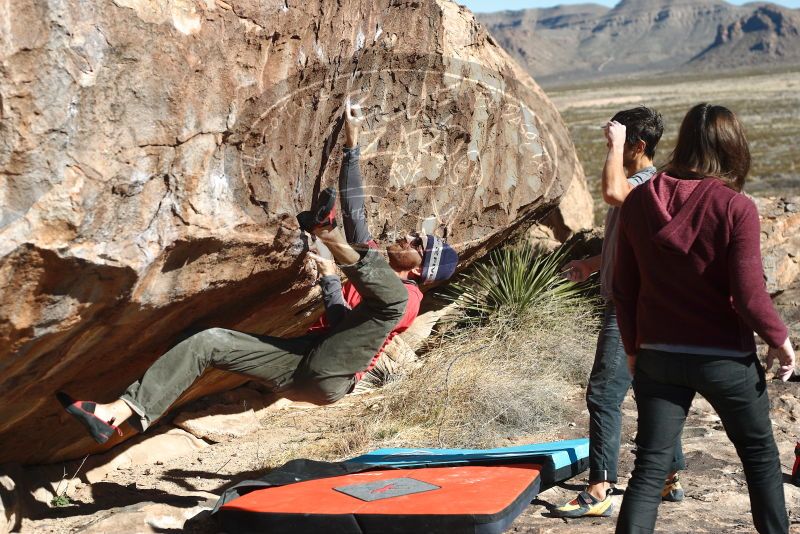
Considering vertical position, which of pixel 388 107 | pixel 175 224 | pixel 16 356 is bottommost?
pixel 16 356

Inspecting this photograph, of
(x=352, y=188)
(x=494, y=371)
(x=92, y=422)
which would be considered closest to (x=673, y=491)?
(x=352, y=188)

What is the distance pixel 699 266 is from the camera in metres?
3.27

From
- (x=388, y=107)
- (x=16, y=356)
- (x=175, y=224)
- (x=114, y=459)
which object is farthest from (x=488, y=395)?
(x=16, y=356)

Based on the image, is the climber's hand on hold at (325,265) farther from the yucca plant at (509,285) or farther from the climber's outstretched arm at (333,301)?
the yucca plant at (509,285)

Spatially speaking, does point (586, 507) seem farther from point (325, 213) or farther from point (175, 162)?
point (175, 162)

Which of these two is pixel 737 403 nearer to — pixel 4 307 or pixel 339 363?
pixel 339 363

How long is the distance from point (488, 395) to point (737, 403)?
9.88 ft

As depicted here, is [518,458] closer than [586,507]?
No

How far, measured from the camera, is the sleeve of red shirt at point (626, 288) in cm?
353

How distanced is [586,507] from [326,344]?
1.36 meters

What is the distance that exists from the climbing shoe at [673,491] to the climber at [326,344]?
4.77 ft

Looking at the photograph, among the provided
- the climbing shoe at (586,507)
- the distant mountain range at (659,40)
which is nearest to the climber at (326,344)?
A: the climbing shoe at (586,507)

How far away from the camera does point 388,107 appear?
5.73 metres

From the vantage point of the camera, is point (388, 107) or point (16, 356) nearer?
point (16, 356)
